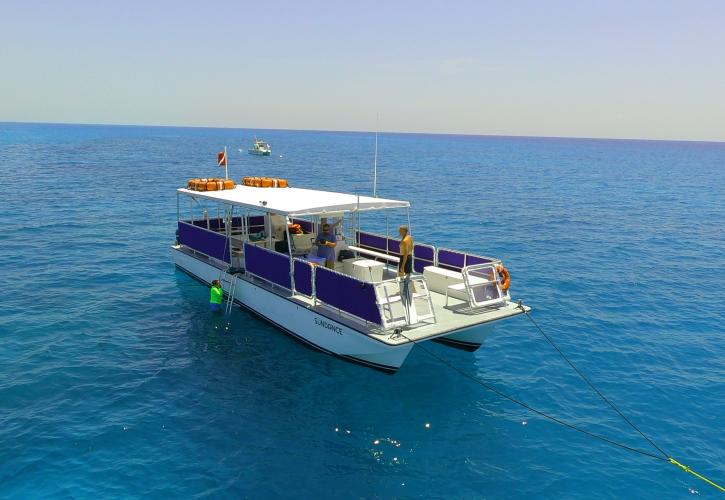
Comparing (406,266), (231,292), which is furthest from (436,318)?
(231,292)

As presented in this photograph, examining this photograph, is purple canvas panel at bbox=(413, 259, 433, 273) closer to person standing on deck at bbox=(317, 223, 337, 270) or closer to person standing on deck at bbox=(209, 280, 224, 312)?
person standing on deck at bbox=(317, 223, 337, 270)

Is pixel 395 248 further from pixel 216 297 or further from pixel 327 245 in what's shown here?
pixel 216 297

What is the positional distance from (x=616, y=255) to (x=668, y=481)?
20.6 meters

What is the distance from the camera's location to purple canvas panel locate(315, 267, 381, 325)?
11.7 meters

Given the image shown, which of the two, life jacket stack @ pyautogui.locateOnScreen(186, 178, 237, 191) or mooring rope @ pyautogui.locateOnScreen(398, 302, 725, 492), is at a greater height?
life jacket stack @ pyautogui.locateOnScreen(186, 178, 237, 191)

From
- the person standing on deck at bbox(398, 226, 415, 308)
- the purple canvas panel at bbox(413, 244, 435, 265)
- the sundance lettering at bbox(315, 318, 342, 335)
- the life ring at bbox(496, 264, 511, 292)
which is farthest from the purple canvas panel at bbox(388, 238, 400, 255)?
the sundance lettering at bbox(315, 318, 342, 335)

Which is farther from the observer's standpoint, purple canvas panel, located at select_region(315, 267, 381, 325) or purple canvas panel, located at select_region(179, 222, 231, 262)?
purple canvas panel, located at select_region(179, 222, 231, 262)

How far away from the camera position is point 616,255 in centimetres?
2788

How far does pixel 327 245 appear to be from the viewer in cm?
1509

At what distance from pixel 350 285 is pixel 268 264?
158 inches

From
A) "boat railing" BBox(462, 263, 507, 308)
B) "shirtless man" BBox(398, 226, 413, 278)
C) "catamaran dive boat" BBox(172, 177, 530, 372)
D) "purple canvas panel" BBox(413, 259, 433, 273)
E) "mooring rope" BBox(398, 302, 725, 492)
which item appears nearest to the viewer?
"mooring rope" BBox(398, 302, 725, 492)

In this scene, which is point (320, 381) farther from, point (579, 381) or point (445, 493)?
point (579, 381)

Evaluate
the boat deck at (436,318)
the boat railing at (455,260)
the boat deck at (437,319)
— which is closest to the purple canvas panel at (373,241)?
the boat railing at (455,260)

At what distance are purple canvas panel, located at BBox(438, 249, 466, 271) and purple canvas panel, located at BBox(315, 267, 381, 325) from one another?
174 inches
